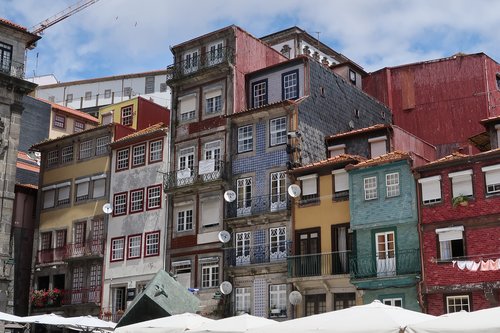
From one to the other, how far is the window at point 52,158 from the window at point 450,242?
27910 millimetres

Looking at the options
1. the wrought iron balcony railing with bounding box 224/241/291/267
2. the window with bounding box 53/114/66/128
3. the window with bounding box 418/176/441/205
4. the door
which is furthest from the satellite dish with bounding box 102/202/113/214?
the window with bounding box 53/114/66/128

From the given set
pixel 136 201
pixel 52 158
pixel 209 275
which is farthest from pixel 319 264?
pixel 52 158

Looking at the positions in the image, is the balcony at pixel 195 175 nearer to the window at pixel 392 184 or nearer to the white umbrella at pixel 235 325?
the window at pixel 392 184

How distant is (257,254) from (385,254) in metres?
7.34

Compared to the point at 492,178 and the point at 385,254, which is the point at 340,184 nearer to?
the point at 385,254

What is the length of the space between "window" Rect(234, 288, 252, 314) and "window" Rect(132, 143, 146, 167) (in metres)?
10.9

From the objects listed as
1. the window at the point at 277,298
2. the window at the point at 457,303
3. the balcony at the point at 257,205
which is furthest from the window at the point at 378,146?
the window at the point at 457,303

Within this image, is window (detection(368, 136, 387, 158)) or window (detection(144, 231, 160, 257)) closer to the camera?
window (detection(368, 136, 387, 158))

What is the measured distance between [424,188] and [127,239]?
61.7 feet

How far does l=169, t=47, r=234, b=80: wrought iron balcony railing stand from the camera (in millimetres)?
43062

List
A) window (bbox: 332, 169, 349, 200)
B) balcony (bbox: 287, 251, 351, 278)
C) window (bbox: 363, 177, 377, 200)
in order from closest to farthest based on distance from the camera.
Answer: window (bbox: 363, 177, 377, 200) → balcony (bbox: 287, 251, 351, 278) → window (bbox: 332, 169, 349, 200)

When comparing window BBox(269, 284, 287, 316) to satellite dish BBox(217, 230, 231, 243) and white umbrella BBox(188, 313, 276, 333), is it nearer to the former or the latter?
satellite dish BBox(217, 230, 231, 243)

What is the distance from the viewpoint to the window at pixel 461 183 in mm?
32844

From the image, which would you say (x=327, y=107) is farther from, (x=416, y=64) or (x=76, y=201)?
(x=76, y=201)
